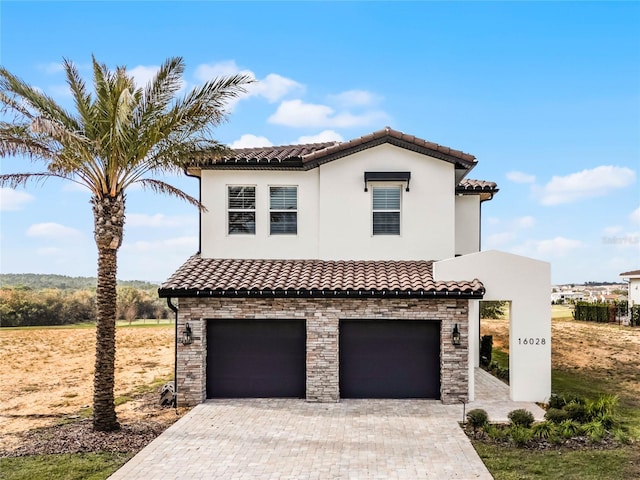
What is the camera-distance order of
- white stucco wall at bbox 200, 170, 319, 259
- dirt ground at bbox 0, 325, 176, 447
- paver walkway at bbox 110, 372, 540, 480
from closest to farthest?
paver walkway at bbox 110, 372, 540, 480, dirt ground at bbox 0, 325, 176, 447, white stucco wall at bbox 200, 170, 319, 259

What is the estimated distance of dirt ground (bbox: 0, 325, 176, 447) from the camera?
13.7m

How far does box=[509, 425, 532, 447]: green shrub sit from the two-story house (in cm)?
303

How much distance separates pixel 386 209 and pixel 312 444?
807 centimetres

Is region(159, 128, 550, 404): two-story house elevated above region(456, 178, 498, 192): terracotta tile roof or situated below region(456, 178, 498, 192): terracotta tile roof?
below

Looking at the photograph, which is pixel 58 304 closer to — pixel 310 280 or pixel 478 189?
pixel 310 280

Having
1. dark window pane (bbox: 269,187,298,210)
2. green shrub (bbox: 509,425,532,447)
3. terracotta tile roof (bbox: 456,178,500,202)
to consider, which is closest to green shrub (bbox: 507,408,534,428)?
green shrub (bbox: 509,425,532,447)

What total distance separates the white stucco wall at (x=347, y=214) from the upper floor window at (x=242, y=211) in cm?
20

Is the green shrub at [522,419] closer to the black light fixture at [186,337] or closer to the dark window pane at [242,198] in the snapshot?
the black light fixture at [186,337]

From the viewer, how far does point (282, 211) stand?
16.5 meters

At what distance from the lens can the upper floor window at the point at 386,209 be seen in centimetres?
1627

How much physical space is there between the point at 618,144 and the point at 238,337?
18606 millimetres

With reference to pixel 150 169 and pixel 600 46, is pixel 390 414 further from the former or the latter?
pixel 600 46

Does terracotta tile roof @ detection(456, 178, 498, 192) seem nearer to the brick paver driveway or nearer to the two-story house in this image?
the two-story house

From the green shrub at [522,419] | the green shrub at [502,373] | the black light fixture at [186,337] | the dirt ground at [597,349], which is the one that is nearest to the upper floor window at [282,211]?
the black light fixture at [186,337]
